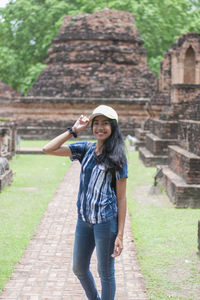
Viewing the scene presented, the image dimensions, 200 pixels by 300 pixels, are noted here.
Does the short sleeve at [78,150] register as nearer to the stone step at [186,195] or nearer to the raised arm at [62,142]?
the raised arm at [62,142]

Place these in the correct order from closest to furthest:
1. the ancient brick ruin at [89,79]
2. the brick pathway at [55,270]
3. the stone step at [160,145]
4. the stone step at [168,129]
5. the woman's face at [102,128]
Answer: the woman's face at [102,128] < the brick pathway at [55,270] < the stone step at [168,129] < the stone step at [160,145] < the ancient brick ruin at [89,79]

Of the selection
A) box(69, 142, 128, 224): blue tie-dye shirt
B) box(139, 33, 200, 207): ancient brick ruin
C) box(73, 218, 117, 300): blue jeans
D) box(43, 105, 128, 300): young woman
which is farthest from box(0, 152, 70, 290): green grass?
box(139, 33, 200, 207): ancient brick ruin

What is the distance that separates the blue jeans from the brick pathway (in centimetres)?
63

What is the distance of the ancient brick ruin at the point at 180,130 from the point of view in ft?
23.5

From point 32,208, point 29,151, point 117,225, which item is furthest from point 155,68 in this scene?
point 117,225

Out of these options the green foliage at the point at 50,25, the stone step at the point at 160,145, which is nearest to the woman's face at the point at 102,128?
the stone step at the point at 160,145

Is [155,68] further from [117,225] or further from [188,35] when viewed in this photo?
[117,225]

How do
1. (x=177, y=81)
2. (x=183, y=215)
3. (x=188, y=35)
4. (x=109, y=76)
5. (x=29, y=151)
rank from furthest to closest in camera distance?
(x=109, y=76) < (x=29, y=151) < (x=177, y=81) < (x=188, y=35) < (x=183, y=215)

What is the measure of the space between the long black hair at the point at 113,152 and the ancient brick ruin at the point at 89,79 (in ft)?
58.5

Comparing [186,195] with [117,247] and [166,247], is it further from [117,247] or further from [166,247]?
[117,247]

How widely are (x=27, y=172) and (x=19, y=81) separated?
753 inches

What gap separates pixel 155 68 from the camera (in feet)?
92.3

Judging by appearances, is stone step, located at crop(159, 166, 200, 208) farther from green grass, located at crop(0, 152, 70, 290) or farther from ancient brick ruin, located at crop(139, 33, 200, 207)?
green grass, located at crop(0, 152, 70, 290)

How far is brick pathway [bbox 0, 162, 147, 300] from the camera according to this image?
152 inches
